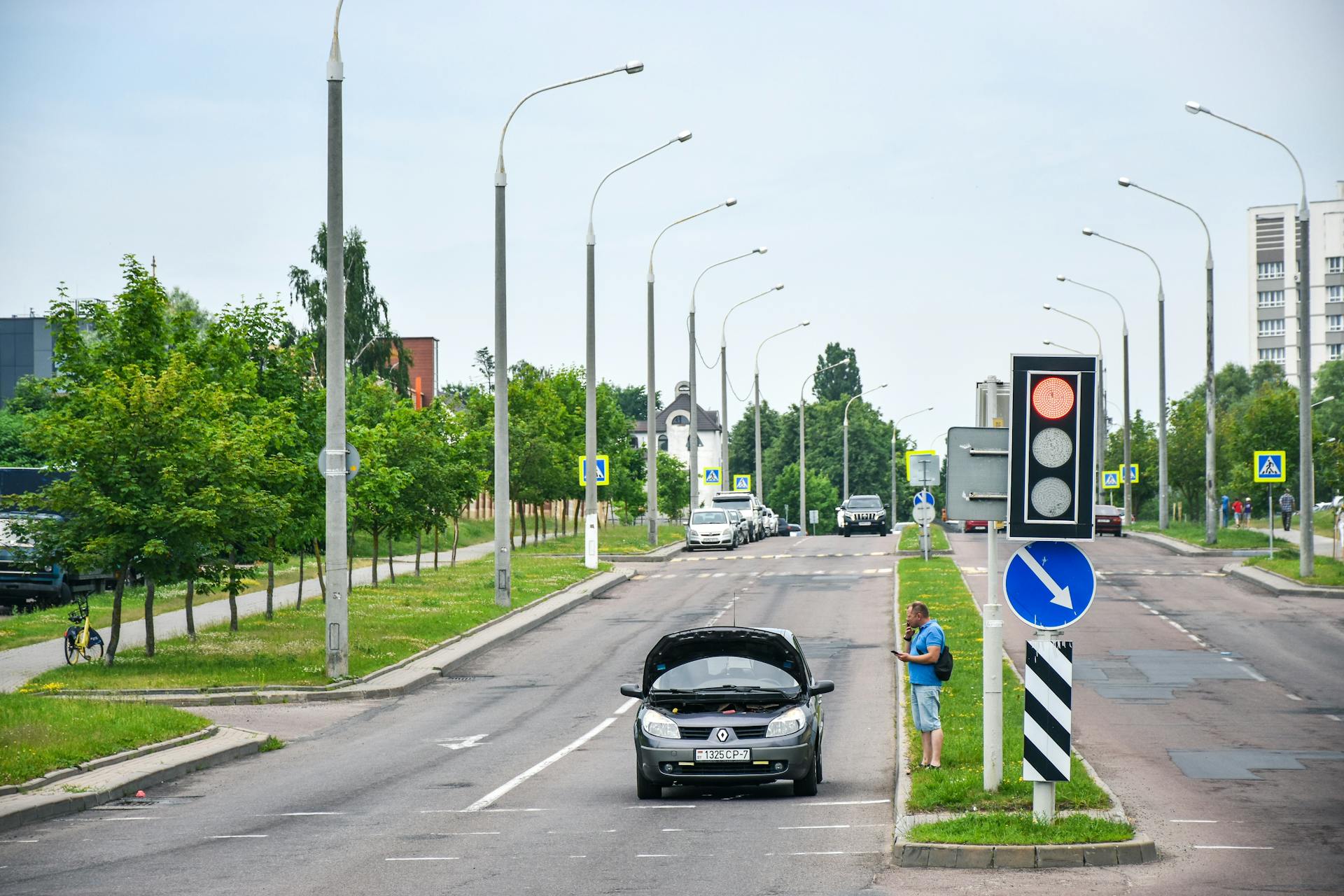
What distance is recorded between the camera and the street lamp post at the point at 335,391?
23.5 meters

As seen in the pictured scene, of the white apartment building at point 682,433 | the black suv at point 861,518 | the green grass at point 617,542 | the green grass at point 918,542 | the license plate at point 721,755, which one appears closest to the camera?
the license plate at point 721,755

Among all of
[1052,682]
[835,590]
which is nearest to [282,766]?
[1052,682]

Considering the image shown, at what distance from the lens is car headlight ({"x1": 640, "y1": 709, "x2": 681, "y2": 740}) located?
14.1 meters

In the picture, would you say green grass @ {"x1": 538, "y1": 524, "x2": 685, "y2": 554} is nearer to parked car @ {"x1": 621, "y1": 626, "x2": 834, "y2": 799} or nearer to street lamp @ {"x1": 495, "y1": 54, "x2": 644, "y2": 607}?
street lamp @ {"x1": 495, "y1": 54, "x2": 644, "y2": 607}

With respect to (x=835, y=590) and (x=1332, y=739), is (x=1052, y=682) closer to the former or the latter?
(x=1332, y=739)

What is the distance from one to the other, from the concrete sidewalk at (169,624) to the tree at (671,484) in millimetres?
37286

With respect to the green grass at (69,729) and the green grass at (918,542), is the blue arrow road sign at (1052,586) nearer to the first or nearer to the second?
the green grass at (69,729)

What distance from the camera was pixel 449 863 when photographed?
11281 millimetres

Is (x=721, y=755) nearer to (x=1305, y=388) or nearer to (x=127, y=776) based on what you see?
(x=127, y=776)

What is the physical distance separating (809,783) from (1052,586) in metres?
3.72

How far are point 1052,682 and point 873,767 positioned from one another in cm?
439

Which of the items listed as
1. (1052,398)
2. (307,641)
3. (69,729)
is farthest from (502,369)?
(1052,398)

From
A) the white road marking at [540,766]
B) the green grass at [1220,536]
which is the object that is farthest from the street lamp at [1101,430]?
the white road marking at [540,766]

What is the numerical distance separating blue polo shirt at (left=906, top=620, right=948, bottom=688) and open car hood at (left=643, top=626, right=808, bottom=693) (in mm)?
1049
